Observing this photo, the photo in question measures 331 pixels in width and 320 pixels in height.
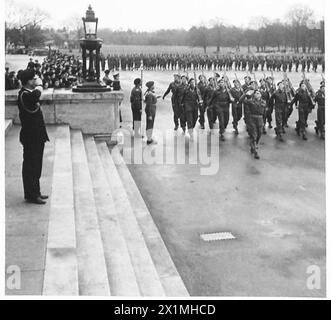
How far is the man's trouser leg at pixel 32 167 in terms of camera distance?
20.3 ft

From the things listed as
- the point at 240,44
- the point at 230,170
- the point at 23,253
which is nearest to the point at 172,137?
the point at 230,170

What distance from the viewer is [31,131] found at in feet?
20.1

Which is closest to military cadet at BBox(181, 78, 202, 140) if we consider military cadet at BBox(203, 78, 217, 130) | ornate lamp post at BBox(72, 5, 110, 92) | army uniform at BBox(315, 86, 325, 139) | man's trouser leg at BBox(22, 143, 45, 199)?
military cadet at BBox(203, 78, 217, 130)

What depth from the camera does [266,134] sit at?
46.8 ft

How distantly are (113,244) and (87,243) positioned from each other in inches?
22.0

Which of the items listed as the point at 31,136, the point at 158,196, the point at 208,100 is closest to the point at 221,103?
the point at 208,100

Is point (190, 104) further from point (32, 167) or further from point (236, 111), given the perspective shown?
point (32, 167)

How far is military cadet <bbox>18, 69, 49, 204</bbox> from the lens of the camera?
6047 millimetres

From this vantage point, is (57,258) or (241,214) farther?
(241,214)

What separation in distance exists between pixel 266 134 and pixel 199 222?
731 cm

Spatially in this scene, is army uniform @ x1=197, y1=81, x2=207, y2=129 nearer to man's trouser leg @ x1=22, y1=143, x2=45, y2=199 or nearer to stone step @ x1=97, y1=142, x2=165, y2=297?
stone step @ x1=97, y1=142, x2=165, y2=297

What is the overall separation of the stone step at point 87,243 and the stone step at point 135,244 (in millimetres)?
509

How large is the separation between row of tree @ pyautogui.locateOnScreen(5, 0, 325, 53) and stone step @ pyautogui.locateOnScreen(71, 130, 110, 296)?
1882 inches
